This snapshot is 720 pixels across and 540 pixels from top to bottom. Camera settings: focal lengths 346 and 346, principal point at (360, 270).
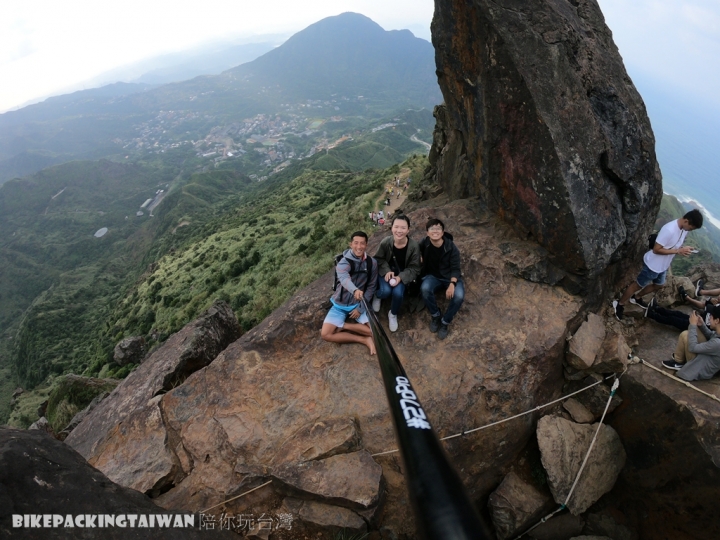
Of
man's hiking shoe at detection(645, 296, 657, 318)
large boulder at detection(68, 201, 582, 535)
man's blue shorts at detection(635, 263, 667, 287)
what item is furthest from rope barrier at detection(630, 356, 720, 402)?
man's blue shorts at detection(635, 263, 667, 287)

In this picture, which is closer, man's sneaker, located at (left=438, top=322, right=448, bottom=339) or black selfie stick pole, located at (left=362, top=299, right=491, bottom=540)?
black selfie stick pole, located at (left=362, top=299, right=491, bottom=540)

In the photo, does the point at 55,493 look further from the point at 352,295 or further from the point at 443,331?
the point at 443,331

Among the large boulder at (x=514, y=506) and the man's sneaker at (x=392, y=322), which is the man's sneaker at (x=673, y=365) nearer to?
the large boulder at (x=514, y=506)

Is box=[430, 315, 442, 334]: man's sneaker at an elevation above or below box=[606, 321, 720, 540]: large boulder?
above

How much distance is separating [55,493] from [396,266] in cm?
681

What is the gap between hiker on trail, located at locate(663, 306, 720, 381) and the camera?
6992mm

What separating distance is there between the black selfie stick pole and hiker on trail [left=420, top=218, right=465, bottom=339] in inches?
206

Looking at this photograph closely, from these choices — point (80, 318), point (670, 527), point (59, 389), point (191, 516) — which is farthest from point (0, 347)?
point (670, 527)

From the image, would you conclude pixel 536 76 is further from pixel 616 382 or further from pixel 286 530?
pixel 286 530

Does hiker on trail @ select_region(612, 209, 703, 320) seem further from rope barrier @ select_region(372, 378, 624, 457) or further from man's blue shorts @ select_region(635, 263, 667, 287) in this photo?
rope barrier @ select_region(372, 378, 624, 457)

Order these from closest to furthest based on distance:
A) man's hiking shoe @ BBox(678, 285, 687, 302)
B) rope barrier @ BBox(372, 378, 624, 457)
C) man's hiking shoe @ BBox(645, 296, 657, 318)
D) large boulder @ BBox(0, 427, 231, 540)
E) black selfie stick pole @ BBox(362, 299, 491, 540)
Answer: black selfie stick pole @ BBox(362, 299, 491, 540), large boulder @ BBox(0, 427, 231, 540), rope barrier @ BBox(372, 378, 624, 457), man's hiking shoe @ BBox(645, 296, 657, 318), man's hiking shoe @ BBox(678, 285, 687, 302)

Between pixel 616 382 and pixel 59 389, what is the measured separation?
2106cm

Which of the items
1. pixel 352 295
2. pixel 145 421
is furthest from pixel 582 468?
pixel 145 421

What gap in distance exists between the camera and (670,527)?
279 inches
